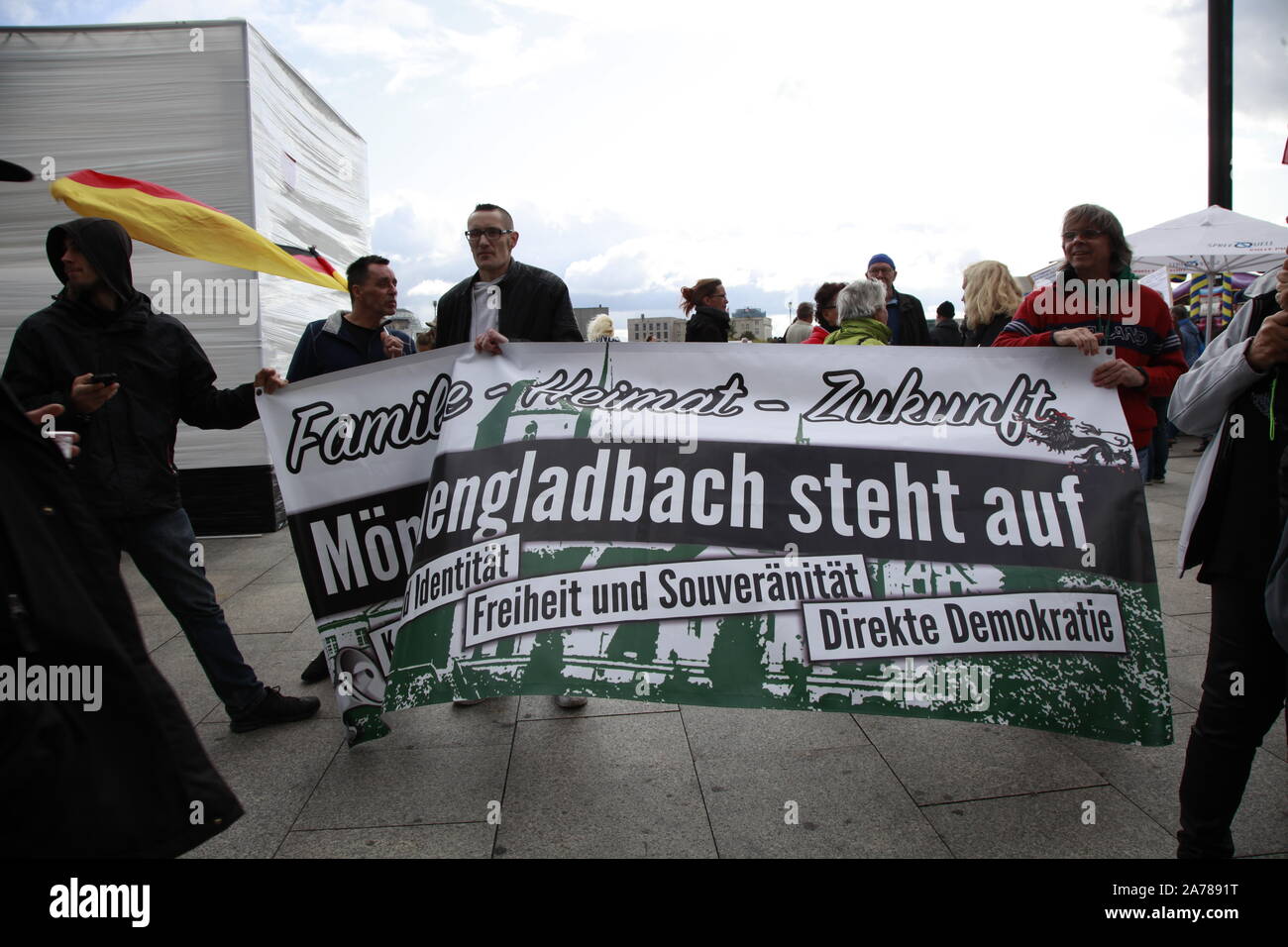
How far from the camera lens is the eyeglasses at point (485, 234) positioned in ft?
12.5

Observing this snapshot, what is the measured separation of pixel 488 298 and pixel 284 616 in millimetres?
2744

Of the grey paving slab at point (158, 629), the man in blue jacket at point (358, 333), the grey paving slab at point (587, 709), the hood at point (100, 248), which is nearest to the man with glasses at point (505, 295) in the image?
the man in blue jacket at point (358, 333)

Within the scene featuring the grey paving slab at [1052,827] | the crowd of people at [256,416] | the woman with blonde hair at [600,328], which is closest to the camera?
the crowd of people at [256,416]

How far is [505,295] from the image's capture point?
12.5 feet

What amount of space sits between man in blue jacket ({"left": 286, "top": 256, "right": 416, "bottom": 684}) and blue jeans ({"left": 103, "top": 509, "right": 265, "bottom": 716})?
612 millimetres

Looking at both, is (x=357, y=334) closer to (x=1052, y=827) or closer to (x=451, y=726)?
(x=451, y=726)

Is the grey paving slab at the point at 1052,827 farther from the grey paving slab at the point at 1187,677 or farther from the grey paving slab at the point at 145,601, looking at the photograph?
the grey paving slab at the point at 145,601

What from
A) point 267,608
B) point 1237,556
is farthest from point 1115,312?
point 267,608

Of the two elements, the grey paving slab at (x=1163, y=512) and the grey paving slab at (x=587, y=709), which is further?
the grey paving slab at (x=1163, y=512)

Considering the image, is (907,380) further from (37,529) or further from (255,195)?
(255,195)

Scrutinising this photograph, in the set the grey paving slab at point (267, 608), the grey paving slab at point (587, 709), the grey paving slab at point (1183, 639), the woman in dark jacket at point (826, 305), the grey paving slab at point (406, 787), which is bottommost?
the grey paving slab at point (406, 787)

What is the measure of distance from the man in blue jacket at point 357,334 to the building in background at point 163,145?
3.85 meters
